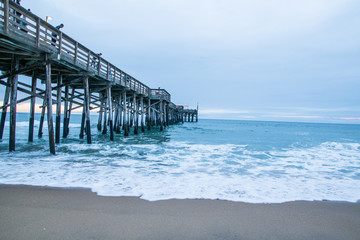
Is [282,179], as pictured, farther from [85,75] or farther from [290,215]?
[85,75]

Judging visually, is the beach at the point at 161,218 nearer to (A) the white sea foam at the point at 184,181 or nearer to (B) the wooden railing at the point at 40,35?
(A) the white sea foam at the point at 184,181

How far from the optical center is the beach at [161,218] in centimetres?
249

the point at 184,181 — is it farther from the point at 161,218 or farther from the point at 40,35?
the point at 40,35

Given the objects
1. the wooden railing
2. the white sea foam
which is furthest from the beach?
the wooden railing

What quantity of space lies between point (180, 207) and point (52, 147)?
6.91 meters

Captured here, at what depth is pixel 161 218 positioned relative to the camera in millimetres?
2941

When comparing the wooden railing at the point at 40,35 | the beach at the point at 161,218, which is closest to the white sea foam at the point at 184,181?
the beach at the point at 161,218

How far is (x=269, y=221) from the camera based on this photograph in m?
2.93

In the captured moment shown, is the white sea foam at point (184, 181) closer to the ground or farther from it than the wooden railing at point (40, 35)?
closer to the ground

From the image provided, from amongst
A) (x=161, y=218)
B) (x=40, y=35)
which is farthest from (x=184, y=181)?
(x=40, y=35)

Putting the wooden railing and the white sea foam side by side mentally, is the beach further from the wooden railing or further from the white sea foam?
the wooden railing

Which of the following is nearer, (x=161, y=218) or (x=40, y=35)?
(x=161, y=218)

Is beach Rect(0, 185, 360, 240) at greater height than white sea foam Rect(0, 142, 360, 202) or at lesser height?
greater

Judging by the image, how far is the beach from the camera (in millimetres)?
2492
